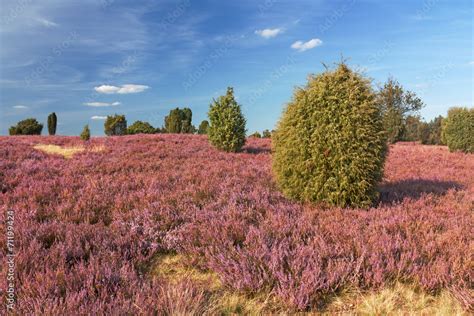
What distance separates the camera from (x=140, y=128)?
47.3 m

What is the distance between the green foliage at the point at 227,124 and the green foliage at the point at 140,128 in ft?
106

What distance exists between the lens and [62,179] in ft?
27.0

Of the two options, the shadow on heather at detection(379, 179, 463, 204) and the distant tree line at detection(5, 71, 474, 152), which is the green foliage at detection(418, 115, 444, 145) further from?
the shadow on heather at detection(379, 179, 463, 204)

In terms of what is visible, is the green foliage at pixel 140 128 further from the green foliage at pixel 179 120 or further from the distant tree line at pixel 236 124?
the green foliage at pixel 179 120

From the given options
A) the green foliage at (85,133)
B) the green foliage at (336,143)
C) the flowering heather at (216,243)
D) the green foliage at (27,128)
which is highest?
the green foliage at (27,128)

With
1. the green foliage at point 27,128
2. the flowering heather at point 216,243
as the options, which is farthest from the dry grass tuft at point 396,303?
the green foliage at point 27,128

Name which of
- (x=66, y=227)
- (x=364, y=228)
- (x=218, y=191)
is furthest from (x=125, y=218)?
(x=364, y=228)

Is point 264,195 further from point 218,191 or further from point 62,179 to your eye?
point 62,179

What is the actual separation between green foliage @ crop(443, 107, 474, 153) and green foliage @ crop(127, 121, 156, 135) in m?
37.5

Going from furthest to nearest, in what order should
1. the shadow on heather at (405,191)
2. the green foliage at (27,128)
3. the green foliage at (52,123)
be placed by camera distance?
the green foliage at (52,123) → the green foliage at (27,128) → the shadow on heather at (405,191)

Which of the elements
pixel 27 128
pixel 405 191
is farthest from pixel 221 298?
pixel 27 128

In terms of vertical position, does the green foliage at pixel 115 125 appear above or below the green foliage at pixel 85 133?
above

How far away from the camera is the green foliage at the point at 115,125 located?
149 ft

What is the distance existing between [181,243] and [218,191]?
2863mm
